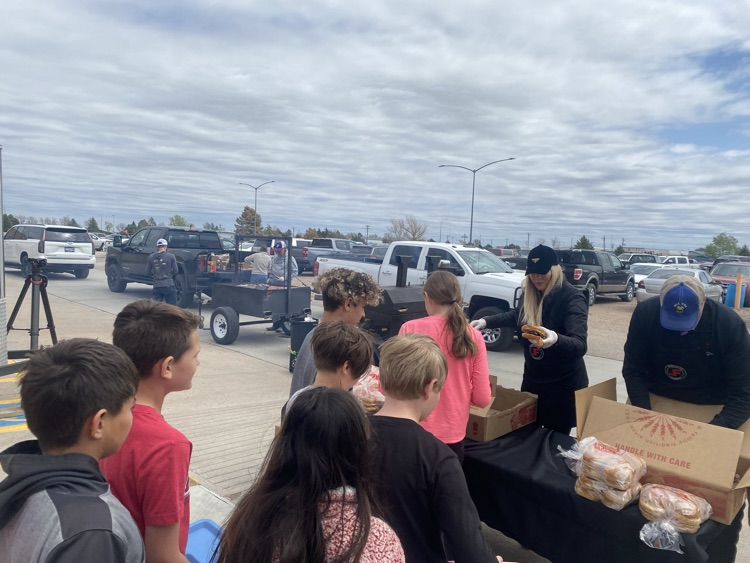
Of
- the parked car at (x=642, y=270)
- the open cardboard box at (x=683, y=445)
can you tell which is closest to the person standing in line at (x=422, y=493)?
the open cardboard box at (x=683, y=445)

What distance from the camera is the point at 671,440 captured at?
2789 mm

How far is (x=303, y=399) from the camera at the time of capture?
4.83 feet

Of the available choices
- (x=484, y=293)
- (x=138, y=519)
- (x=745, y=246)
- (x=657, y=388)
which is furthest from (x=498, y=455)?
(x=745, y=246)

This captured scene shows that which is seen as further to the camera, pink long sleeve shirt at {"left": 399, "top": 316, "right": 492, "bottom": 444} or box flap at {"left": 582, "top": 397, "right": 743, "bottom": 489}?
pink long sleeve shirt at {"left": 399, "top": 316, "right": 492, "bottom": 444}

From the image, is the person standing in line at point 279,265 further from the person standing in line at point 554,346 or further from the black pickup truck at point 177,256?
the person standing in line at point 554,346

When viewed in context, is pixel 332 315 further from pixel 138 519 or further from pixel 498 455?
pixel 138 519

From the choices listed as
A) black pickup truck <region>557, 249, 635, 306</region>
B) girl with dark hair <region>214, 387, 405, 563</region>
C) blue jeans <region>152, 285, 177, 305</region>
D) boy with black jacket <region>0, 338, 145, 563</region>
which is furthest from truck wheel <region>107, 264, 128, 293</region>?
girl with dark hair <region>214, 387, 405, 563</region>

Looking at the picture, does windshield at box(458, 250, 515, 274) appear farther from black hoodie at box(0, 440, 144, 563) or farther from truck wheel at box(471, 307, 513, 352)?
black hoodie at box(0, 440, 144, 563)

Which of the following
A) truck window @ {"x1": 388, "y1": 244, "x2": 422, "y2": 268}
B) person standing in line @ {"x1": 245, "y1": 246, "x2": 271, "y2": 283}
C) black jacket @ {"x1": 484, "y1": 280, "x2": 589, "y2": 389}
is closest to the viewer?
black jacket @ {"x1": 484, "y1": 280, "x2": 589, "y2": 389}

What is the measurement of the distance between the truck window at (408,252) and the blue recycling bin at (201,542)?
10464mm

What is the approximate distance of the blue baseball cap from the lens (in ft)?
9.91

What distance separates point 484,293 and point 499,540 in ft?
26.6

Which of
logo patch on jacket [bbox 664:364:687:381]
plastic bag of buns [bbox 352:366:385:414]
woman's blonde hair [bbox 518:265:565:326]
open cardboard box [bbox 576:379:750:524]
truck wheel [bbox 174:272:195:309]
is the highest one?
woman's blonde hair [bbox 518:265:565:326]

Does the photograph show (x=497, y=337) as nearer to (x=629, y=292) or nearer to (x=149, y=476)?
(x=149, y=476)
